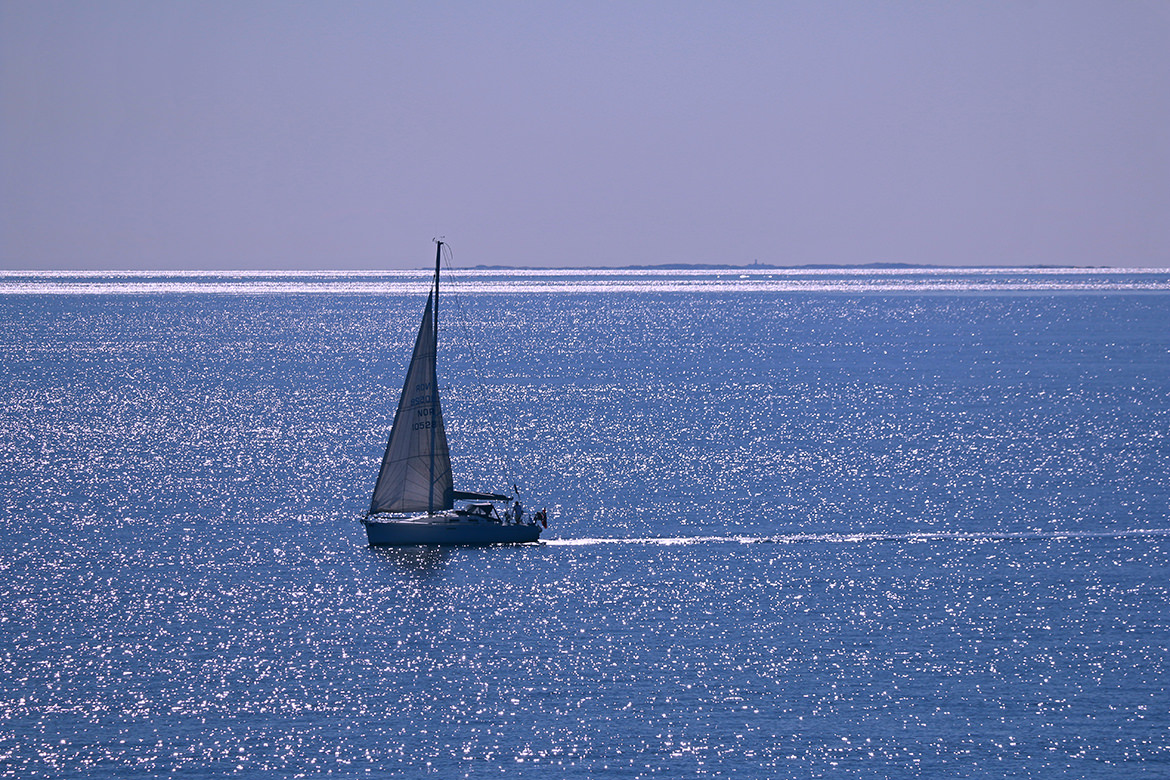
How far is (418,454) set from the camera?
74.4 m

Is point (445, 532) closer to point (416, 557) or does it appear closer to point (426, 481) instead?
point (416, 557)

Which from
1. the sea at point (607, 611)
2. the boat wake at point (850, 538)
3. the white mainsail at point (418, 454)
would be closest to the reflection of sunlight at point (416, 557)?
the sea at point (607, 611)

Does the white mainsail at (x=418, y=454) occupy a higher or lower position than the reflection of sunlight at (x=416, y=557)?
higher

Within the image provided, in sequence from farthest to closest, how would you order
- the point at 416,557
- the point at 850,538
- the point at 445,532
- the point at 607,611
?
the point at 850,538 → the point at 445,532 → the point at 416,557 → the point at 607,611

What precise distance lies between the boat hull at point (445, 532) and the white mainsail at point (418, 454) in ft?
3.19

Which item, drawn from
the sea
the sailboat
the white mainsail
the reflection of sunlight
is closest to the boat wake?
the sea

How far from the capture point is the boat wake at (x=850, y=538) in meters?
75.2

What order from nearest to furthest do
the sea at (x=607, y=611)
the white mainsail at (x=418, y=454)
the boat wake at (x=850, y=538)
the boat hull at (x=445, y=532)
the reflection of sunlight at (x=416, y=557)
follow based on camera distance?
1. the sea at (x=607, y=611)
2. the reflection of sunlight at (x=416, y=557)
3. the boat hull at (x=445, y=532)
4. the white mainsail at (x=418, y=454)
5. the boat wake at (x=850, y=538)

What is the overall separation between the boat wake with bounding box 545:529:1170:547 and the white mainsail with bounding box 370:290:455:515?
6609 mm

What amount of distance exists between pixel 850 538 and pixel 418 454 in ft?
73.9

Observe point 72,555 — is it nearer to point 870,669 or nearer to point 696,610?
point 696,610

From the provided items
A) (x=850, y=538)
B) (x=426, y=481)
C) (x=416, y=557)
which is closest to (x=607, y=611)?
(x=416, y=557)

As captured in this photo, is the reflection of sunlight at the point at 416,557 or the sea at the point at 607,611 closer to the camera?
the sea at the point at 607,611

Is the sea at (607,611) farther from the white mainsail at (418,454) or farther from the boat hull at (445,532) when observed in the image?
the white mainsail at (418,454)
